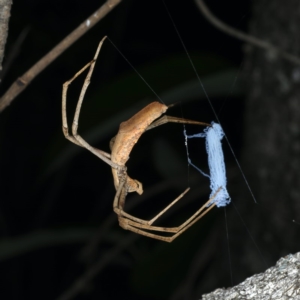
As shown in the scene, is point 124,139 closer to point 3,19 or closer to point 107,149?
point 3,19

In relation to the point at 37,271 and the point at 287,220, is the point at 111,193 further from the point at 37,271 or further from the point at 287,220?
the point at 287,220

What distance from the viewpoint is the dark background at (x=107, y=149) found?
167 cm

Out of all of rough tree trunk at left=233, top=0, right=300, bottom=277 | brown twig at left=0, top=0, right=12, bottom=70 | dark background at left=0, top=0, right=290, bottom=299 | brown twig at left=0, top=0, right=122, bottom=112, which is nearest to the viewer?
brown twig at left=0, top=0, right=12, bottom=70

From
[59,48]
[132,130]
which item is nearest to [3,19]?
[59,48]

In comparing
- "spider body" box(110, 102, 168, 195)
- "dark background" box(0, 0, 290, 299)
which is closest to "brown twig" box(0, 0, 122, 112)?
"spider body" box(110, 102, 168, 195)

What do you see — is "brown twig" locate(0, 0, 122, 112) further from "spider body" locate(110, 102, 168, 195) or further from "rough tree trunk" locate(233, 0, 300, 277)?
"rough tree trunk" locate(233, 0, 300, 277)

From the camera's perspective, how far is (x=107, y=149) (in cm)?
219

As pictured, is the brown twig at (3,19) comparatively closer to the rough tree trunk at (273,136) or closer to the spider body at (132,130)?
the spider body at (132,130)

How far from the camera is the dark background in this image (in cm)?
167

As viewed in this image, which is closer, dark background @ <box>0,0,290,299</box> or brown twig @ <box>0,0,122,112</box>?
brown twig @ <box>0,0,122,112</box>

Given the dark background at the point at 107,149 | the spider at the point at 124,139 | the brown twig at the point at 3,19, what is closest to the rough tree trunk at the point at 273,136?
the dark background at the point at 107,149

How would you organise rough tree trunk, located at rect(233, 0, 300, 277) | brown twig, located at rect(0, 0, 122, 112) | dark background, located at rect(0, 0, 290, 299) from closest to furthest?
brown twig, located at rect(0, 0, 122, 112), rough tree trunk, located at rect(233, 0, 300, 277), dark background, located at rect(0, 0, 290, 299)

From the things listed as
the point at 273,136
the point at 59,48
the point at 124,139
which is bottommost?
the point at 273,136

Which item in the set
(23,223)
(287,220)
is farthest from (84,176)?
(287,220)
